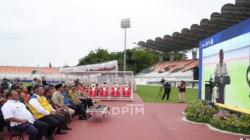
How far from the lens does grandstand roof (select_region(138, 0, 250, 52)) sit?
44.1m

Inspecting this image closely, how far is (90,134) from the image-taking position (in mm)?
11391

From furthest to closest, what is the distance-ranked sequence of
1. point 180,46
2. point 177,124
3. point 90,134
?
point 180,46 → point 177,124 → point 90,134

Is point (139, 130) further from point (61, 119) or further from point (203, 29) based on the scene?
point (203, 29)

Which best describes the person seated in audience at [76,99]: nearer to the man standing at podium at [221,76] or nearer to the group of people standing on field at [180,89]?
the man standing at podium at [221,76]

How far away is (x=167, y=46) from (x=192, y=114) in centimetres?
6712

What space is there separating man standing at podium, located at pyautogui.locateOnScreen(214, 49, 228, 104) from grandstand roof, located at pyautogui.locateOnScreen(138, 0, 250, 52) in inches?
1109

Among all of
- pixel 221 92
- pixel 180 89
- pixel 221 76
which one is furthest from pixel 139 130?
pixel 180 89

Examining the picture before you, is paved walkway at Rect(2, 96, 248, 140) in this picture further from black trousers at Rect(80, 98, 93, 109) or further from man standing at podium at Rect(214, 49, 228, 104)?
man standing at podium at Rect(214, 49, 228, 104)

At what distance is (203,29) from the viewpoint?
186 ft

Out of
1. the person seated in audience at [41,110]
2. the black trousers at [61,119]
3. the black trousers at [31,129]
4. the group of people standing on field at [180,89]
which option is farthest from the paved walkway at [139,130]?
the group of people standing on field at [180,89]

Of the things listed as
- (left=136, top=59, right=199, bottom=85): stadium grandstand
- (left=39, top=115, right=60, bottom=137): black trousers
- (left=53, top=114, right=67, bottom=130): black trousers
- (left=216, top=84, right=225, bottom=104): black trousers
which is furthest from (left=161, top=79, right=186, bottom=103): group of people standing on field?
(left=136, top=59, right=199, bottom=85): stadium grandstand

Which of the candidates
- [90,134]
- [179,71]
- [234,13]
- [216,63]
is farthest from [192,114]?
[179,71]

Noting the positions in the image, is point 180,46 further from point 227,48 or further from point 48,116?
point 48,116

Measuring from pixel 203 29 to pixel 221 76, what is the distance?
4350 centimetres
